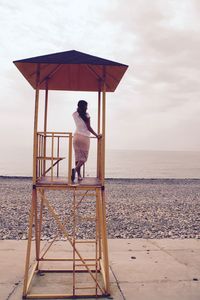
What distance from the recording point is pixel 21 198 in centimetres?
2491

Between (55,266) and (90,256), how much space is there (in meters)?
1.12

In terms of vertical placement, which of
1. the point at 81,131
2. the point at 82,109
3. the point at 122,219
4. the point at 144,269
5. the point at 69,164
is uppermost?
the point at 82,109

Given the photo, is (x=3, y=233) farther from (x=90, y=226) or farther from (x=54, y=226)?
(x=90, y=226)

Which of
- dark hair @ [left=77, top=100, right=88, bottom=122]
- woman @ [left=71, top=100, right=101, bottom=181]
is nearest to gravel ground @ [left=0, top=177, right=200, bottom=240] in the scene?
woman @ [left=71, top=100, right=101, bottom=181]

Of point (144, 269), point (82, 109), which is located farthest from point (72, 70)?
point (144, 269)

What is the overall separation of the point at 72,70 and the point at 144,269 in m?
4.43

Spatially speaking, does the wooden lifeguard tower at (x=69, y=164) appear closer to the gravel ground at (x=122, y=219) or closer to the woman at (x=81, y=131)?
the woman at (x=81, y=131)

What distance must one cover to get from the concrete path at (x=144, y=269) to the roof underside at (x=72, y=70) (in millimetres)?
3874

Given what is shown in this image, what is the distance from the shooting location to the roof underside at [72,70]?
638 centimetres

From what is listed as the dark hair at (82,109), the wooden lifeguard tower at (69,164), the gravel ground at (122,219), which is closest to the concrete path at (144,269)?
the wooden lifeguard tower at (69,164)

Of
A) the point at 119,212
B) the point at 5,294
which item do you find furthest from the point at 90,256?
the point at 119,212

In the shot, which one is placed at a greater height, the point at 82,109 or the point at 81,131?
the point at 82,109

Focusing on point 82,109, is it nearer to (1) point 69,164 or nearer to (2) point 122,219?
(1) point 69,164

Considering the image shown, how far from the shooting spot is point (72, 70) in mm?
7309
